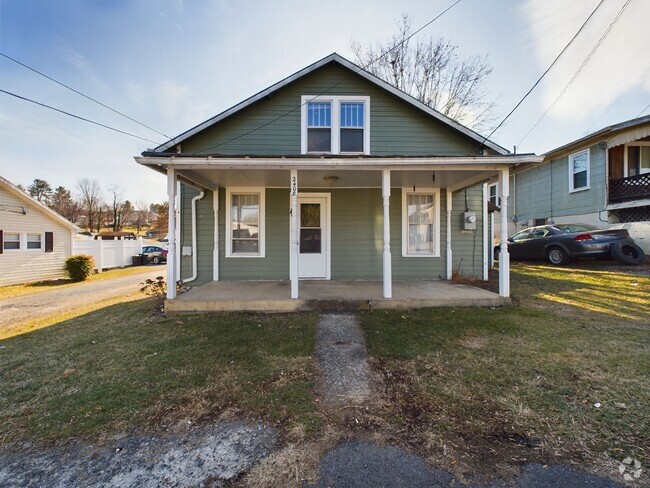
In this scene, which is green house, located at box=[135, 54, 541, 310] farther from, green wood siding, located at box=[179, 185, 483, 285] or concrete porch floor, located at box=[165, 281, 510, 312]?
concrete porch floor, located at box=[165, 281, 510, 312]

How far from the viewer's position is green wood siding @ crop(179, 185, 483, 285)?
755 centimetres

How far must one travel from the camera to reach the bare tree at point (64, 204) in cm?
4638

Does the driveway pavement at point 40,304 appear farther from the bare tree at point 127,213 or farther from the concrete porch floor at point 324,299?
the bare tree at point 127,213

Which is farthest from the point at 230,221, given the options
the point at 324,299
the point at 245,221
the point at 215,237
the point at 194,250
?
the point at 324,299

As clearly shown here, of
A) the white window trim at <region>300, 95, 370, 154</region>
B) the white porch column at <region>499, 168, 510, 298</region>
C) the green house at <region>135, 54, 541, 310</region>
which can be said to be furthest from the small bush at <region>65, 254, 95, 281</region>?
the white porch column at <region>499, 168, 510, 298</region>

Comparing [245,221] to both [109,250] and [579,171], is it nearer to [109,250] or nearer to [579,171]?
[579,171]

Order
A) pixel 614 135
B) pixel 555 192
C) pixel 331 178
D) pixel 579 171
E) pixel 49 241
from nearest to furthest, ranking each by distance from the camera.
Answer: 1. pixel 331 178
2. pixel 614 135
3. pixel 579 171
4. pixel 555 192
5. pixel 49 241

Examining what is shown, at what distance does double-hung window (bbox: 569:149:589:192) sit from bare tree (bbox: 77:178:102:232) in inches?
2347

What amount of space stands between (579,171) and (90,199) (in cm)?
6391

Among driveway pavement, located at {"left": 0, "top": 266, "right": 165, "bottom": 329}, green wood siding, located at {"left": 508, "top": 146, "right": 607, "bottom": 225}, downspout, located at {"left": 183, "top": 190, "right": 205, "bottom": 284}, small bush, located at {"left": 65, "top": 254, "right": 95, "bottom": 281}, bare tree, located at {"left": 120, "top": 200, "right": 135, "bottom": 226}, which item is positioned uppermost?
bare tree, located at {"left": 120, "top": 200, "right": 135, "bottom": 226}

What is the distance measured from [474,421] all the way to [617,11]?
915 centimetres

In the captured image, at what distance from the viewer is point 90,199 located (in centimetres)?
5012

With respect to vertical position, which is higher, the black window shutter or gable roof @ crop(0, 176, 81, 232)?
gable roof @ crop(0, 176, 81, 232)

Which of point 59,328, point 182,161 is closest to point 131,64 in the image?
point 182,161
